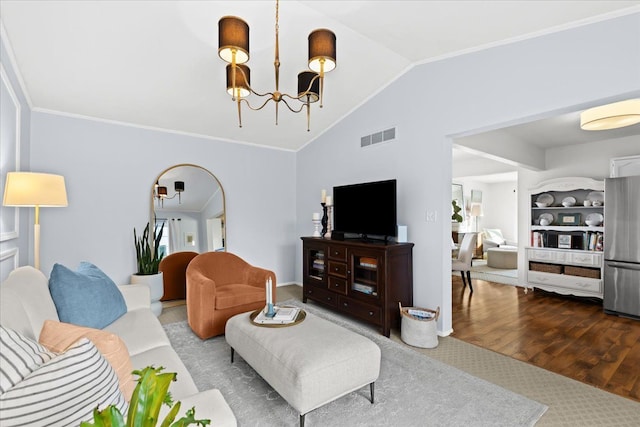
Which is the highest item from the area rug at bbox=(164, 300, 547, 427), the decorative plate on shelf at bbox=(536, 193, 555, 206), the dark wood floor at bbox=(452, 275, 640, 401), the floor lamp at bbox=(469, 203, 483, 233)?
the decorative plate on shelf at bbox=(536, 193, 555, 206)

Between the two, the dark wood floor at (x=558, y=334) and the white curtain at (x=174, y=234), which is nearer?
the dark wood floor at (x=558, y=334)

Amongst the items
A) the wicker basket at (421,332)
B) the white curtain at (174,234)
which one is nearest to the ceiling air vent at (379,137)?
the wicker basket at (421,332)

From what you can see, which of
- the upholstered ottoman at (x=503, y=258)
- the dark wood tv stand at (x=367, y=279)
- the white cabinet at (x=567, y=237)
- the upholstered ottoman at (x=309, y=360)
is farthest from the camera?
the upholstered ottoman at (x=503, y=258)

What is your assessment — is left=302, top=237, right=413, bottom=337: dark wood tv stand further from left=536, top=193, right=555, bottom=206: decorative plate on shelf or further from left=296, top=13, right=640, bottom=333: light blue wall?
left=536, top=193, right=555, bottom=206: decorative plate on shelf

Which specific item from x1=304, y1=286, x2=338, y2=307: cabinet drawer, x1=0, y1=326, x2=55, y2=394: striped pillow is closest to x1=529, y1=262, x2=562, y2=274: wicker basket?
x1=304, y1=286, x2=338, y2=307: cabinet drawer

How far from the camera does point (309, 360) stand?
5.66 feet

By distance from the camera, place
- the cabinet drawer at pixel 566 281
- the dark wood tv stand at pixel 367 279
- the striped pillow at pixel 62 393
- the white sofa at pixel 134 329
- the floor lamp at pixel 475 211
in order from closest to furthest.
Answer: the striped pillow at pixel 62 393 → the white sofa at pixel 134 329 → the dark wood tv stand at pixel 367 279 → the cabinet drawer at pixel 566 281 → the floor lamp at pixel 475 211

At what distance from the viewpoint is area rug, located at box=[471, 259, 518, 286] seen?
5573 mm

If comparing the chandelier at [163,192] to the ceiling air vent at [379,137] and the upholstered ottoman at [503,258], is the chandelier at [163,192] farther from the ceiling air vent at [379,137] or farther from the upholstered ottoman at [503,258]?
the upholstered ottoman at [503,258]

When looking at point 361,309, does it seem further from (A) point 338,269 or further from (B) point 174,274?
(B) point 174,274

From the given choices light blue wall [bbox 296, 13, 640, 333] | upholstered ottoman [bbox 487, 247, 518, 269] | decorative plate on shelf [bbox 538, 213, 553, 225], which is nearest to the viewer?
light blue wall [bbox 296, 13, 640, 333]

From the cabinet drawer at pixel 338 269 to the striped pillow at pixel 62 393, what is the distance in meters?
2.78

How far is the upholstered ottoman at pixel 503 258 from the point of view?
22.3ft

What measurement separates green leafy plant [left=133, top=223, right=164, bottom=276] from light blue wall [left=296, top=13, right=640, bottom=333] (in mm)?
2564
